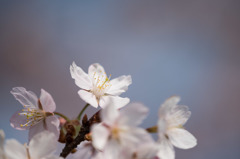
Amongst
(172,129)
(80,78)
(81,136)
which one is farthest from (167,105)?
(80,78)

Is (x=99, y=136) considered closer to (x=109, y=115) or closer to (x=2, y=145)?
(x=109, y=115)

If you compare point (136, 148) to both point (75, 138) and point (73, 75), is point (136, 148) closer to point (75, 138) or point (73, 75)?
point (75, 138)

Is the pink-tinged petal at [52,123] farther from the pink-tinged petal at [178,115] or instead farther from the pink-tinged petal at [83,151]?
the pink-tinged petal at [178,115]

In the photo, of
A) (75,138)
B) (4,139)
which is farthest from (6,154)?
(75,138)

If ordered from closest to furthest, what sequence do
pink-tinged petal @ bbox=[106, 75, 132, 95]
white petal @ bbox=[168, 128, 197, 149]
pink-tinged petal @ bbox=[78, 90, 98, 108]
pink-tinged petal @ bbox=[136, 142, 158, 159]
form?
pink-tinged petal @ bbox=[136, 142, 158, 159] → white petal @ bbox=[168, 128, 197, 149] → pink-tinged petal @ bbox=[78, 90, 98, 108] → pink-tinged petal @ bbox=[106, 75, 132, 95]

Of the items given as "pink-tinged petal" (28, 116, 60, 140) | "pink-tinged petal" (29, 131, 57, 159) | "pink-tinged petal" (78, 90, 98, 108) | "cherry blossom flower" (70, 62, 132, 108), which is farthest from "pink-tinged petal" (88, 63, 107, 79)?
"pink-tinged petal" (29, 131, 57, 159)

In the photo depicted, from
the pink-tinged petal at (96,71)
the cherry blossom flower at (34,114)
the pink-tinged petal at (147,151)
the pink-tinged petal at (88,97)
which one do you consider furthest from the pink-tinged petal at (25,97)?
the pink-tinged petal at (147,151)

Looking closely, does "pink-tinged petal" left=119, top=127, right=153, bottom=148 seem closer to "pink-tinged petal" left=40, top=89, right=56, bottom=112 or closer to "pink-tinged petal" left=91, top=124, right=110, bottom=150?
"pink-tinged petal" left=91, top=124, right=110, bottom=150
